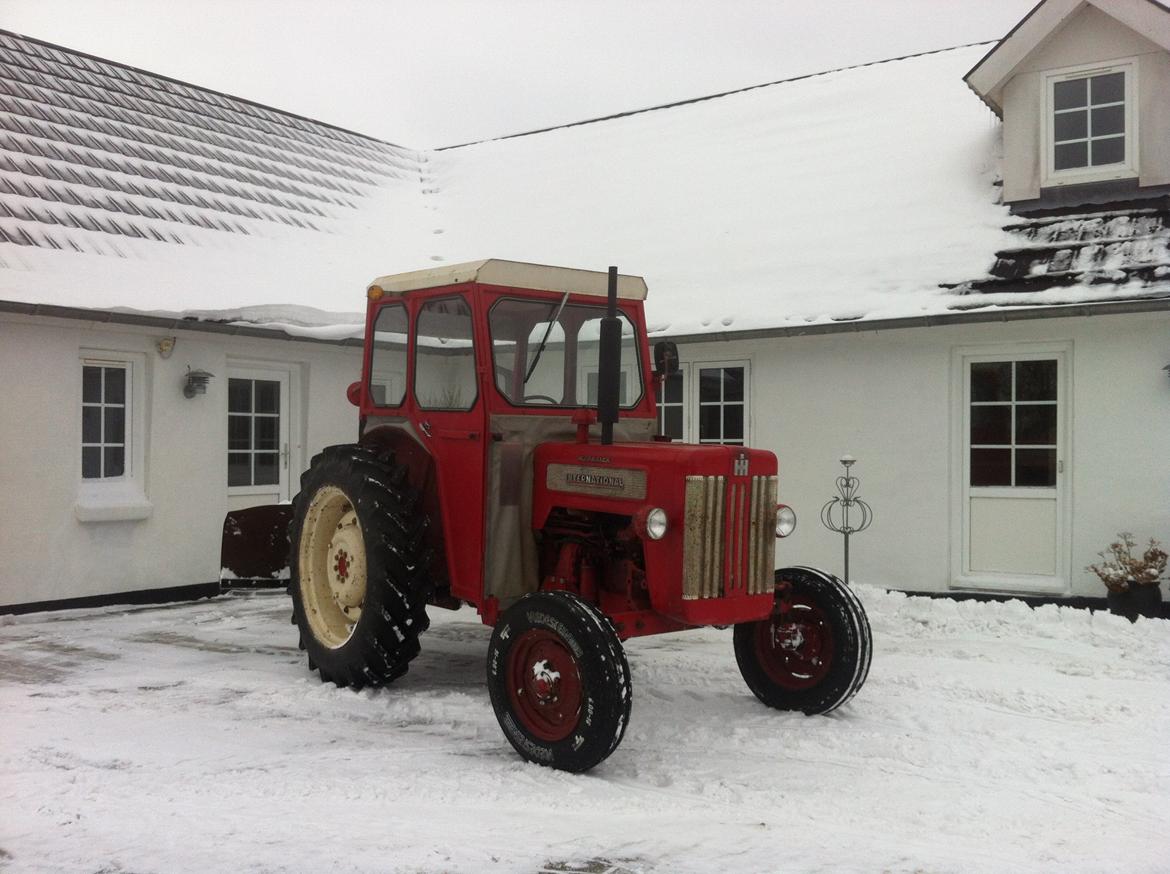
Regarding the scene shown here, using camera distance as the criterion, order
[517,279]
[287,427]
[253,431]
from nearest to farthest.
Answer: [517,279] → [253,431] → [287,427]

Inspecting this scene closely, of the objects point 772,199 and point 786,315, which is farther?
point 772,199

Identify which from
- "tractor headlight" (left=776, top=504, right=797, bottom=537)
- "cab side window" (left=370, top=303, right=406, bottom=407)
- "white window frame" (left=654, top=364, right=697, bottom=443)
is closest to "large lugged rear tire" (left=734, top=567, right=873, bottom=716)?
"tractor headlight" (left=776, top=504, right=797, bottom=537)

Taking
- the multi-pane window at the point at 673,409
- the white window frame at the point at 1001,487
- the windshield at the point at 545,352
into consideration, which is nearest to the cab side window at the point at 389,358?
the windshield at the point at 545,352

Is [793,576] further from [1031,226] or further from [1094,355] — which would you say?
[1031,226]

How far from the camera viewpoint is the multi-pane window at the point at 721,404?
957 cm

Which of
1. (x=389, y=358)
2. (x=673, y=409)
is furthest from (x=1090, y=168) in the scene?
(x=389, y=358)

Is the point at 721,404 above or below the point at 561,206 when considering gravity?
below

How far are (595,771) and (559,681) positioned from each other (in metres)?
0.41

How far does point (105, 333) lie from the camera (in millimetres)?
8320

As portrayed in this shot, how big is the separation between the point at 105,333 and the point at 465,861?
20.9ft

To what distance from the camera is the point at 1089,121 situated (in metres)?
8.91

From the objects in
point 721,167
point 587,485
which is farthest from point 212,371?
point 721,167

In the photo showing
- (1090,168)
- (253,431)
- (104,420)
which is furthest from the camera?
(253,431)

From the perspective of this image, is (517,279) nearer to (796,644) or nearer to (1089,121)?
(796,644)
